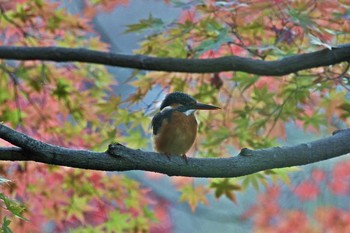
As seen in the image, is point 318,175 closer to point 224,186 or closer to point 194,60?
point 224,186

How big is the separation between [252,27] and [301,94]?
478 millimetres

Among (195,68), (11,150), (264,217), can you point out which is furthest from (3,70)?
(264,217)

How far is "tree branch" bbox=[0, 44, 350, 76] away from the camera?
261cm

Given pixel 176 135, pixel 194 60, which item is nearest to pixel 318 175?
pixel 194 60

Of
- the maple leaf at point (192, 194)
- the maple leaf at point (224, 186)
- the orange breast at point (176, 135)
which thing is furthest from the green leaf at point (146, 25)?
the maple leaf at point (192, 194)

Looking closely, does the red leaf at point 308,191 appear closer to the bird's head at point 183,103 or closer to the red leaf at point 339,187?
the red leaf at point 339,187

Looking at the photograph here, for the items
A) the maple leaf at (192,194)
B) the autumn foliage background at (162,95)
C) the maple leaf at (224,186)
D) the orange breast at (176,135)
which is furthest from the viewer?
the maple leaf at (192,194)

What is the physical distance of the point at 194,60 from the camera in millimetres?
2924

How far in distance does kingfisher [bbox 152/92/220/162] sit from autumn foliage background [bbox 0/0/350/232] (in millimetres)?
384

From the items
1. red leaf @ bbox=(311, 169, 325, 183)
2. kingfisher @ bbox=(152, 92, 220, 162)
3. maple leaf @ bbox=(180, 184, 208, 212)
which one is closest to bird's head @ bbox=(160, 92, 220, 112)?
kingfisher @ bbox=(152, 92, 220, 162)

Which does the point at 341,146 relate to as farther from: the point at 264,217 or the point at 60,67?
the point at 264,217

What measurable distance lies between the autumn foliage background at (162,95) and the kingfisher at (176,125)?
38cm

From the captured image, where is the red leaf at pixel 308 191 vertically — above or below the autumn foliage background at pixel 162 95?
below

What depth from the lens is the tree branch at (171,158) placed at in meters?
1.70
